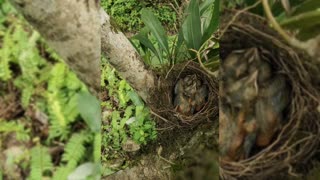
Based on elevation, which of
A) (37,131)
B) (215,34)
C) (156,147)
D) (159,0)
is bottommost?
(156,147)

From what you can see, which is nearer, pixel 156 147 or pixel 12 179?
pixel 12 179

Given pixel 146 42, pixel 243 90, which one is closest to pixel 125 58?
pixel 146 42

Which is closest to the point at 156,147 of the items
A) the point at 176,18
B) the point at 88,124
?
the point at 176,18

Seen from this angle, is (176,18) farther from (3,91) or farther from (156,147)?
(3,91)

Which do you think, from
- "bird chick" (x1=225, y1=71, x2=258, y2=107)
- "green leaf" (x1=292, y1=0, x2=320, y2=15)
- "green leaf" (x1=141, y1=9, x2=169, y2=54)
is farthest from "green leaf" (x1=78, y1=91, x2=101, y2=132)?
"green leaf" (x1=141, y1=9, x2=169, y2=54)

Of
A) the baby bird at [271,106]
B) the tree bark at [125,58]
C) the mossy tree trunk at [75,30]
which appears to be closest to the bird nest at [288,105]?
the baby bird at [271,106]

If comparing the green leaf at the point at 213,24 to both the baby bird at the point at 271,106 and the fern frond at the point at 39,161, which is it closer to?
the baby bird at the point at 271,106

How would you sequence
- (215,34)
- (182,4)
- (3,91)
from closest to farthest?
(3,91)
(215,34)
(182,4)
